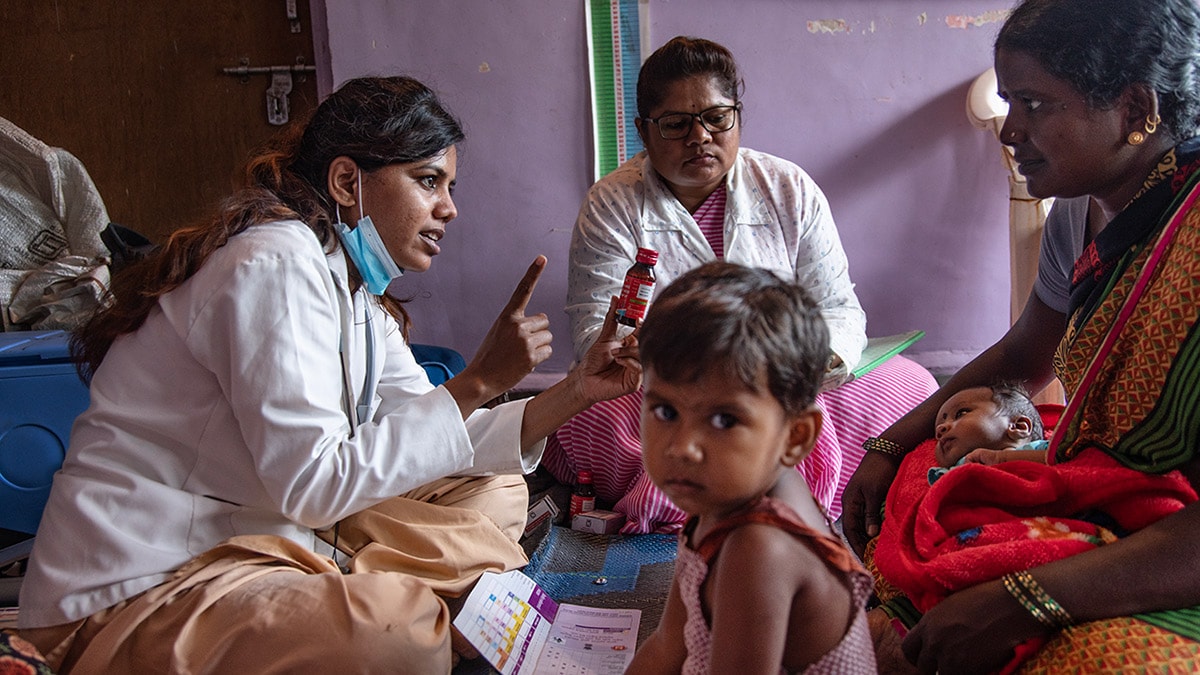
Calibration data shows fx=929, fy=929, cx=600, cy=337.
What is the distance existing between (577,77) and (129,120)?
6.03 ft

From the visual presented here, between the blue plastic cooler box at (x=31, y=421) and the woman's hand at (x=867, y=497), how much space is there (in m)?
2.13

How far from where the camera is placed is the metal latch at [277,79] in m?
3.65

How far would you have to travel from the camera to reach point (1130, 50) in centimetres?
136

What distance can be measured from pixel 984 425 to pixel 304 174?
1403 millimetres

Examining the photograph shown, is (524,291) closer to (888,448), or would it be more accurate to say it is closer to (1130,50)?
(888,448)

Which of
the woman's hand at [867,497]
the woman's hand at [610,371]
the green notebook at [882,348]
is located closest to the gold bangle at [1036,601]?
the woman's hand at [867,497]

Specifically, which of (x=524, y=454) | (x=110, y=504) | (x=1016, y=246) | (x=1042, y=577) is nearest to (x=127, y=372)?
(x=110, y=504)

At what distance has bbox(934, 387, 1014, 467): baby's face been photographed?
67.8 inches

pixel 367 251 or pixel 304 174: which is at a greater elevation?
pixel 304 174

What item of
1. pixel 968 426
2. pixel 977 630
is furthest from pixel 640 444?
pixel 977 630

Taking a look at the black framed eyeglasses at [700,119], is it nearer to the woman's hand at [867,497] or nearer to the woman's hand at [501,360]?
the woman's hand at [501,360]

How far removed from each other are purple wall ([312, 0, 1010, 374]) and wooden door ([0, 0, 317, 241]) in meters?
0.35

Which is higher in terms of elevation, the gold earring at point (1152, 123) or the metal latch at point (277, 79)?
the metal latch at point (277, 79)

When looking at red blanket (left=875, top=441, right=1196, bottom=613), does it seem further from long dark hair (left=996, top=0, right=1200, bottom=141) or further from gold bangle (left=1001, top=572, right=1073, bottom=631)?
long dark hair (left=996, top=0, right=1200, bottom=141)
